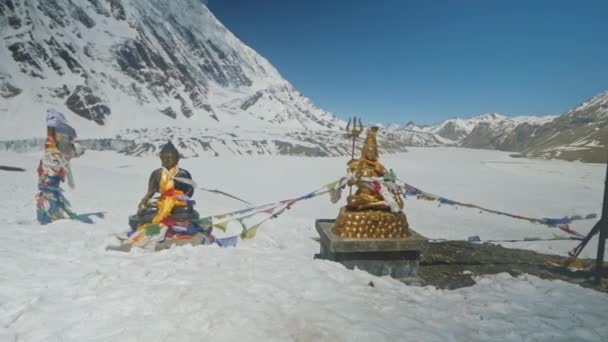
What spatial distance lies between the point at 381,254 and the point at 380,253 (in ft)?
0.09

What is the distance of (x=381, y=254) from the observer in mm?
5879

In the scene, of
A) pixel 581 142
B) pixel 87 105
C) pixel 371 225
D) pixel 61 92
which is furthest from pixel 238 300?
pixel 581 142

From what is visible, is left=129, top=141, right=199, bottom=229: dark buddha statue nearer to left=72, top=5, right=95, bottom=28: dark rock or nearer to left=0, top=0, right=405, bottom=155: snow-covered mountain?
left=0, top=0, right=405, bottom=155: snow-covered mountain

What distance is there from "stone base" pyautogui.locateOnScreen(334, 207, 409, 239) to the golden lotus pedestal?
0.06ft

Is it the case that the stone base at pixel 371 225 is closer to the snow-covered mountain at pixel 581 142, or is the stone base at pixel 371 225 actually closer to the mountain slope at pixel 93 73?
the mountain slope at pixel 93 73

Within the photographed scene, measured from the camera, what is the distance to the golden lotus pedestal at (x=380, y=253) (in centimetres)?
576

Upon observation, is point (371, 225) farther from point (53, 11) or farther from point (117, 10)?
point (117, 10)

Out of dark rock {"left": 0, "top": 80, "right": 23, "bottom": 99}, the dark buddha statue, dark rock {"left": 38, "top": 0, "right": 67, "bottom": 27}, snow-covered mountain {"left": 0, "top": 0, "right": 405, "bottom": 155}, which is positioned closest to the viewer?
the dark buddha statue

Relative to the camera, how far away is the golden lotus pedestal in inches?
227

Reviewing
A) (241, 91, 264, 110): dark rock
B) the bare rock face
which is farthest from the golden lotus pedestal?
(241, 91, 264, 110): dark rock

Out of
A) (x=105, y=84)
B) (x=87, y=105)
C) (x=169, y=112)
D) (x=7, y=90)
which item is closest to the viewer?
(x=7, y=90)

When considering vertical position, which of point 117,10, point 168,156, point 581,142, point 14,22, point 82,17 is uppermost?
point 117,10

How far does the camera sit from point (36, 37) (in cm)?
8169

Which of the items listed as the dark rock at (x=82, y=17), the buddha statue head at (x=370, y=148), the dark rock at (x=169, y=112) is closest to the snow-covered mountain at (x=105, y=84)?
the dark rock at (x=82, y=17)
